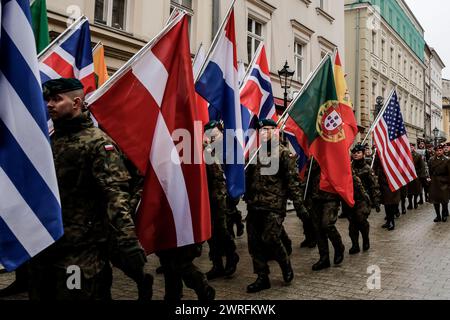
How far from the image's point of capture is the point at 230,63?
5.07 meters

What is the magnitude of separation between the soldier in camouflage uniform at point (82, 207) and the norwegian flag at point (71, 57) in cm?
288

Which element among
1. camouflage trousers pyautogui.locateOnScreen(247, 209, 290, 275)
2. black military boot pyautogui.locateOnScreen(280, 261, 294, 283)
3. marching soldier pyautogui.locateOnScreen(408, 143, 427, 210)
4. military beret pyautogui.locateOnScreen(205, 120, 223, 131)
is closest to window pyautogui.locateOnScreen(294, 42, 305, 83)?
marching soldier pyautogui.locateOnScreen(408, 143, 427, 210)

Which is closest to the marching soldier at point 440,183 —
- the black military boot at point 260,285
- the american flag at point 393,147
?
the american flag at point 393,147

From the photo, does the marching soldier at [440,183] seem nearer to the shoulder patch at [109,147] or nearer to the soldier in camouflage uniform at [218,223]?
the soldier in camouflage uniform at [218,223]

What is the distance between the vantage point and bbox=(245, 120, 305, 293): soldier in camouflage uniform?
495 cm

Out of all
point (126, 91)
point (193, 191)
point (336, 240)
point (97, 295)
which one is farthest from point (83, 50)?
point (336, 240)

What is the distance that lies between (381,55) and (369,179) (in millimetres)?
24856

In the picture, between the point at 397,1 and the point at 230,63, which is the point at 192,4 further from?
the point at 397,1

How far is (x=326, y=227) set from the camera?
608 cm

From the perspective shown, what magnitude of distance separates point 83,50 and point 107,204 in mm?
3839

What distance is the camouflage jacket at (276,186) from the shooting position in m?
5.01

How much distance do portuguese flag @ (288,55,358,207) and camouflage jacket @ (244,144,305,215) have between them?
0.95m

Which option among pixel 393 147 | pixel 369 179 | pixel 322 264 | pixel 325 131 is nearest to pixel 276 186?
pixel 325 131

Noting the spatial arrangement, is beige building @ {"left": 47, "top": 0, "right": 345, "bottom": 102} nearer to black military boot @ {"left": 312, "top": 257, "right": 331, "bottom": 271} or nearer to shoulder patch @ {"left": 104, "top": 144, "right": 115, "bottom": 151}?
black military boot @ {"left": 312, "top": 257, "right": 331, "bottom": 271}
